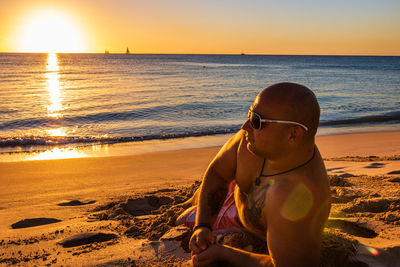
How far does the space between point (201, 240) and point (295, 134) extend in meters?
1.00

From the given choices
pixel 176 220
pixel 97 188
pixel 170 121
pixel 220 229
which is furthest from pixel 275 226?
pixel 170 121

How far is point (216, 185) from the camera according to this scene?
8.70 ft

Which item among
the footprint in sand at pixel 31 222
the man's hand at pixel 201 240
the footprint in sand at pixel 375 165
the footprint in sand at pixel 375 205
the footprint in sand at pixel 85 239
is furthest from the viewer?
the footprint in sand at pixel 375 165

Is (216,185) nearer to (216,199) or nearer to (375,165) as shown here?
(216,199)

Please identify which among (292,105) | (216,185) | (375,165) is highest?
(292,105)

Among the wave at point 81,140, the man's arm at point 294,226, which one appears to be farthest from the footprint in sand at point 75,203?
the wave at point 81,140

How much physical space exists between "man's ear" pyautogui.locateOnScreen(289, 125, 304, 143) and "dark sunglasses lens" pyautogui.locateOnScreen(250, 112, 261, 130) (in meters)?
0.18

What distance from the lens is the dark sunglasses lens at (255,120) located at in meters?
2.02

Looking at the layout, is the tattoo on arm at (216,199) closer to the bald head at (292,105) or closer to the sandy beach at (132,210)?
the sandy beach at (132,210)

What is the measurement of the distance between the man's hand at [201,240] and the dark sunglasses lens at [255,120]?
0.88 m

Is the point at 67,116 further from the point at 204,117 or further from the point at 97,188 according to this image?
the point at 97,188

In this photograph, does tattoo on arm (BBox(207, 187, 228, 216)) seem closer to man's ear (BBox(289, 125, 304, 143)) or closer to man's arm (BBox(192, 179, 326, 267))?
man's arm (BBox(192, 179, 326, 267))

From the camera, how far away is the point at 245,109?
17.9 metres

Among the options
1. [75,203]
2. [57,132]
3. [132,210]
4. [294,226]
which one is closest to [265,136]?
[294,226]
